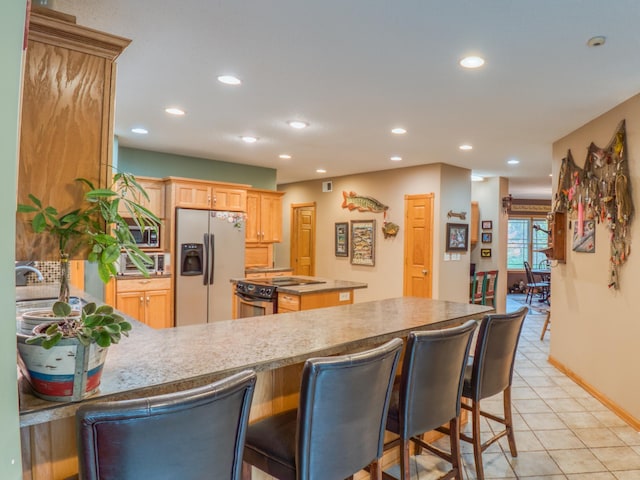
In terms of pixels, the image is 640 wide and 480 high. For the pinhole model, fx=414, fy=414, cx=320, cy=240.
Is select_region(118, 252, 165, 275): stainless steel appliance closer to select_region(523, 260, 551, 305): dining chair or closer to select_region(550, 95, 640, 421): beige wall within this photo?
select_region(550, 95, 640, 421): beige wall

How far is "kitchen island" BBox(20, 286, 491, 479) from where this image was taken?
1.17 m

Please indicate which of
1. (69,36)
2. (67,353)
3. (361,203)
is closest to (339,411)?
(67,353)

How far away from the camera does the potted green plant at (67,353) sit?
3.27ft

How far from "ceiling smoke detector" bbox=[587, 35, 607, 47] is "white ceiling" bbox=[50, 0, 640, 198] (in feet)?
0.11

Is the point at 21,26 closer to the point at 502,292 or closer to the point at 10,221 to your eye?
the point at 10,221

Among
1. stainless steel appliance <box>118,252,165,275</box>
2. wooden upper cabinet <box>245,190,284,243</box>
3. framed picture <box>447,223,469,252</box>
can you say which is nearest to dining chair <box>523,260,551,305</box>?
framed picture <box>447,223,469,252</box>

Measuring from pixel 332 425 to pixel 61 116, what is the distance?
51.9 inches

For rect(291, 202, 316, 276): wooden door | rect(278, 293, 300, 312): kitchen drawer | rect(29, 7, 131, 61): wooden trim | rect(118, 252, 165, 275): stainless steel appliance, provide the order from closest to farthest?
rect(29, 7, 131, 61): wooden trim < rect(278, 293, 300, 312): kitchen drawer < rect(118, 252, 165, 275): stainless steel appliance < rect(291, 202, 316, 276): wooden door

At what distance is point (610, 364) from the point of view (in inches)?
137

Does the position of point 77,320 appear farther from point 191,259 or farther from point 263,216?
point 263,216

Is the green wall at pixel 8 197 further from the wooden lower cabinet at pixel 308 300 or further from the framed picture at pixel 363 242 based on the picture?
the framed picture at pixel 363 242

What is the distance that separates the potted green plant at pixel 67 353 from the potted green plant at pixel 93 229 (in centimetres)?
16

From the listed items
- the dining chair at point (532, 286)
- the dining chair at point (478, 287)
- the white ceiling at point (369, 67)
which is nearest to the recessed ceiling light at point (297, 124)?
the white ceiling at point (369, 67)

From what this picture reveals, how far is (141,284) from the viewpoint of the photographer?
5074 millimetres
